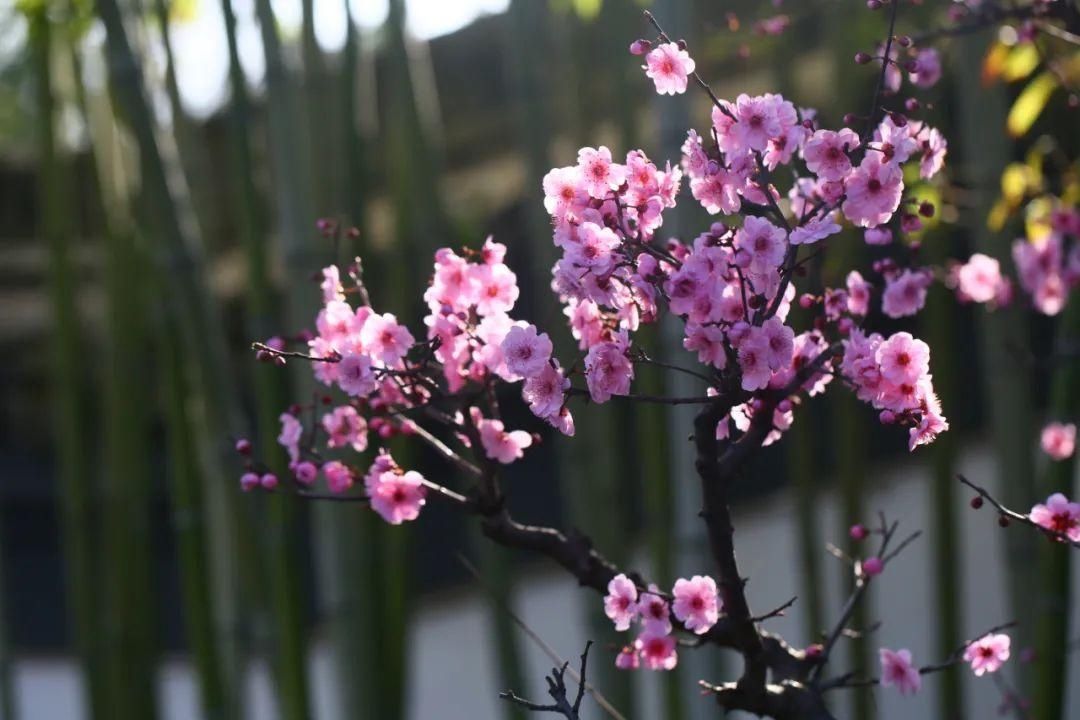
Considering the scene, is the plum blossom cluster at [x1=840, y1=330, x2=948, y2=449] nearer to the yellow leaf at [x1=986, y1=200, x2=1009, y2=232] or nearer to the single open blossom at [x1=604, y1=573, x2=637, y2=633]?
the single open blossom at [x1=604, y1=573, x2=637, y2=633]

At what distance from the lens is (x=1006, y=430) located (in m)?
2.29

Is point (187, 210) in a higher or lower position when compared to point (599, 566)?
higher

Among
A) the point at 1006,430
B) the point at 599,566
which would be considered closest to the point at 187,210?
the point at 599,566

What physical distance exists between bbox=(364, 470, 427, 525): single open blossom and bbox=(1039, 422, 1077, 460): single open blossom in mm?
1048

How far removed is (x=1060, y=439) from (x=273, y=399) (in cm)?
117

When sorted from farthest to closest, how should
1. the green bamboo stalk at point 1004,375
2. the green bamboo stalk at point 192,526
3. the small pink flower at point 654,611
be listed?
1. the green bamboo stalk at point 192,526
2. the green bamboo stalk at point 1004,375
3. the small pink flower at point 654,611

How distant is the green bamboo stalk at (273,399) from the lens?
2.06m

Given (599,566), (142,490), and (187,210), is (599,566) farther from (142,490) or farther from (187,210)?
(142,490)

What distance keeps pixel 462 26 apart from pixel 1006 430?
127 inches

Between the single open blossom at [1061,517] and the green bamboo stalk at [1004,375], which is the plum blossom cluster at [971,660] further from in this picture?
the green bamboo stalk at [1004,375]

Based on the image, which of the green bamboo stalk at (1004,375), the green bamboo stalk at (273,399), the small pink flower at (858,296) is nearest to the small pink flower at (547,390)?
the small pink flower at (858,296)

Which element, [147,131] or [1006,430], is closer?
[147,131]

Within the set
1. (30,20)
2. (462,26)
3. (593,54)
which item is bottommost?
(30,20)

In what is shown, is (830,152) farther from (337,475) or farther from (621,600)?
(337,475)
